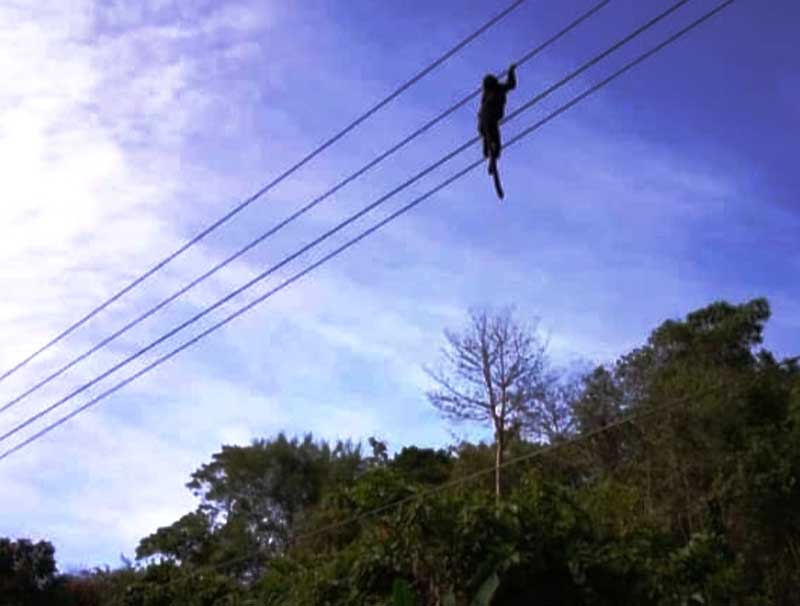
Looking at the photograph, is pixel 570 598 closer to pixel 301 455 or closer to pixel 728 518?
pixel 728 518

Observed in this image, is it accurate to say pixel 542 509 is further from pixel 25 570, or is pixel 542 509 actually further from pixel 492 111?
pixel 25 570

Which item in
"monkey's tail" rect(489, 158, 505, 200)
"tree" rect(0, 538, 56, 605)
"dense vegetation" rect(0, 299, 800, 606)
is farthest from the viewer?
"tree" rect(0, 538, 56, 605)

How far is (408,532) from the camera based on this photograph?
35.4 ft

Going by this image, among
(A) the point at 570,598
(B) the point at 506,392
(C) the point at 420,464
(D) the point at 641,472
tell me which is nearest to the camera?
(A) the point at 570,598

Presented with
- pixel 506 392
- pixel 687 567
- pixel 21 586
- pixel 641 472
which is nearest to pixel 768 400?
pixel 641 472

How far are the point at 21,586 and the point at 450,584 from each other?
14.7 m

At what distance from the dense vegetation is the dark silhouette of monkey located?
2.25 metres

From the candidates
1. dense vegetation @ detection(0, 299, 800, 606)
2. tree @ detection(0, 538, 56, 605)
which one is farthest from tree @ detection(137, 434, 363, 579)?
tree @ detection(0, 538, 56, 605)

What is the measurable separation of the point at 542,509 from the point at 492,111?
17.9 ft

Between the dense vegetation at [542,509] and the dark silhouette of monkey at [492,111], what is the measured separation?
7.39ft

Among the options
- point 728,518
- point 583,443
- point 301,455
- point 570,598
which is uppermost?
point 301,455

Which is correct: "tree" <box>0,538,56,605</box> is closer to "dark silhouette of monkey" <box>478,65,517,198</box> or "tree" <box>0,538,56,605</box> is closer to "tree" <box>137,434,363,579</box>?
"tree" <box>137,434,363,579</box>

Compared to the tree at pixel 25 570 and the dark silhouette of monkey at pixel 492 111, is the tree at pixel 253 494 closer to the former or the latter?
the tree at pixel 25 570

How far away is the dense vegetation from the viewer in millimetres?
10570
